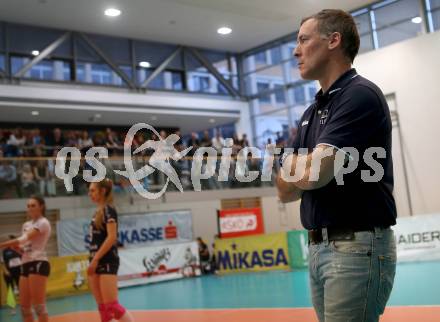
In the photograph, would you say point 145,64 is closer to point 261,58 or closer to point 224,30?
point 224,30

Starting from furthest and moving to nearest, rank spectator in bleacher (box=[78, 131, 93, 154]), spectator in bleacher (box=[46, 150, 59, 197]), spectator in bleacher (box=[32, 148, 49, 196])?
spectator in bleacher (box=[78, 131, 93, 154]) < spectator in bleacher (box=[46, 150, 59, 197]) < spectator in bleacher (box=[32, 148, 49, 196])

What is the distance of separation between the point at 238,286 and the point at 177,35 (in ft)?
46.4

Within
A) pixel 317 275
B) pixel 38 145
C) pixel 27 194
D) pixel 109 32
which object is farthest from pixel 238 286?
pixel 109 32

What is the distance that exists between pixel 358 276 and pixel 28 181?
16.0 m

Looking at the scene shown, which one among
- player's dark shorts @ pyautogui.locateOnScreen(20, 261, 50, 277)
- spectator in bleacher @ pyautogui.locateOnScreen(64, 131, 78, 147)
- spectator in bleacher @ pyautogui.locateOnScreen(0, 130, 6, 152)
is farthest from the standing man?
spectator in bleacher @ pyautogui.locateOnScreen(64, 131, 78, 147)

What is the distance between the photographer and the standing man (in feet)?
7.54

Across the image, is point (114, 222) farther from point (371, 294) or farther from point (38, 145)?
point (38, 145)

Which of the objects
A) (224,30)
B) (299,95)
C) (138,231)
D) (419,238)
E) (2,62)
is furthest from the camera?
(299,95)

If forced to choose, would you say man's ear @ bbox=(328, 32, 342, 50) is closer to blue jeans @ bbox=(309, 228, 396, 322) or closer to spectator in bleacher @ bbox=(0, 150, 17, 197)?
blue jeans @ bbox=(309, 228, 396, 322)

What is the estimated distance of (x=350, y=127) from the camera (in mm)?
2322

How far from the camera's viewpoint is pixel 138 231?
18594mm

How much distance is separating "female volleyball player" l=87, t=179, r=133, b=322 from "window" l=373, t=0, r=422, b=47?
17.6 m

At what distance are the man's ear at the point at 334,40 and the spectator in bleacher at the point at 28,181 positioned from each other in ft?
51.5

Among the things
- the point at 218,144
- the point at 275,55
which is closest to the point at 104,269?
the point at 218,144
